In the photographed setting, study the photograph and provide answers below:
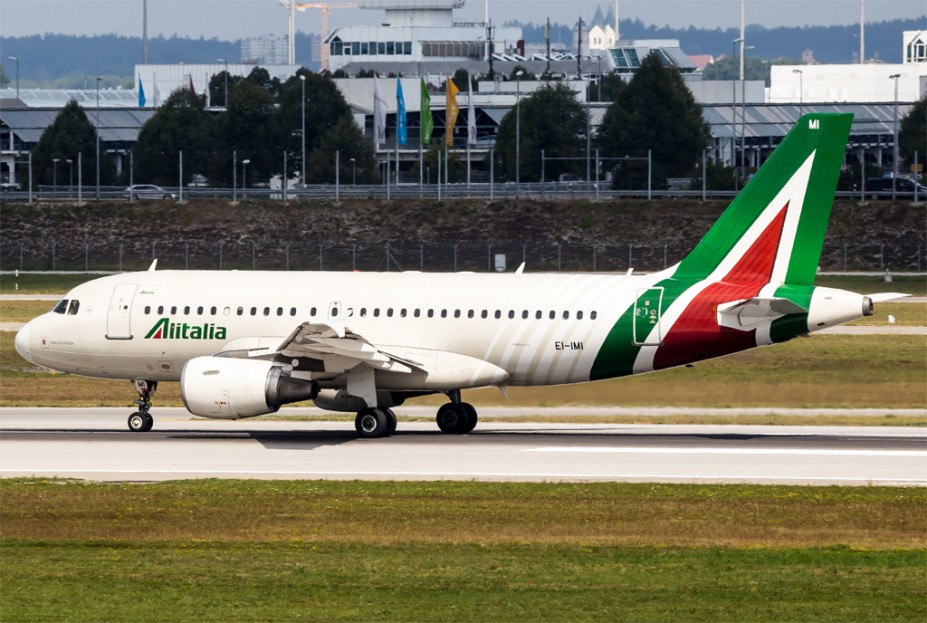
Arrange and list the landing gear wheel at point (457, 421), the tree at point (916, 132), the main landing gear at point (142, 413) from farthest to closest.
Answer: the tree at point (916, 132) < the main landing gear at point (142, 413) < the landing gear wheel at point (457, 421)

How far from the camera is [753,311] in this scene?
34.3m

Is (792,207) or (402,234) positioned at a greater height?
(792,207)

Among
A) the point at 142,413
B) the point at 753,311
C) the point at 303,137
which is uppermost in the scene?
the point at 303,137

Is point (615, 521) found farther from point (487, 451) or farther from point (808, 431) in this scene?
point (808, 431)

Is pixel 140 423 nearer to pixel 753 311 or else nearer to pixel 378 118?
pixel 753 311

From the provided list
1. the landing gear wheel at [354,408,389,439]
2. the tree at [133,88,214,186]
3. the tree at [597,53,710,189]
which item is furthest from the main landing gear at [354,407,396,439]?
the tree at [133,88,214,186]

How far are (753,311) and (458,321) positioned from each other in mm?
7005

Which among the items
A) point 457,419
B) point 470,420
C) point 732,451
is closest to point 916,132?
point 470,420

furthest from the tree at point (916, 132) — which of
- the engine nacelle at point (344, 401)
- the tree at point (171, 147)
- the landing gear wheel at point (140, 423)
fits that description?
the landing gear wheel at point (140, 423)

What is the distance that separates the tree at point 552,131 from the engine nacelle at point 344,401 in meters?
90.5

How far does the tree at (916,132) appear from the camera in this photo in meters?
129

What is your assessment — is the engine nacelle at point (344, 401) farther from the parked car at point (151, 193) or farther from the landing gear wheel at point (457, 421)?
the parked car at point (151, 193)

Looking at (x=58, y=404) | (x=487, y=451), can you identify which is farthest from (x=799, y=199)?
(x=58, y=404)

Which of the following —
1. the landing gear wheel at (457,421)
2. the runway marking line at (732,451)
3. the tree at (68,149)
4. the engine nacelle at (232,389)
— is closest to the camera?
the runway marking line at (732,451)
